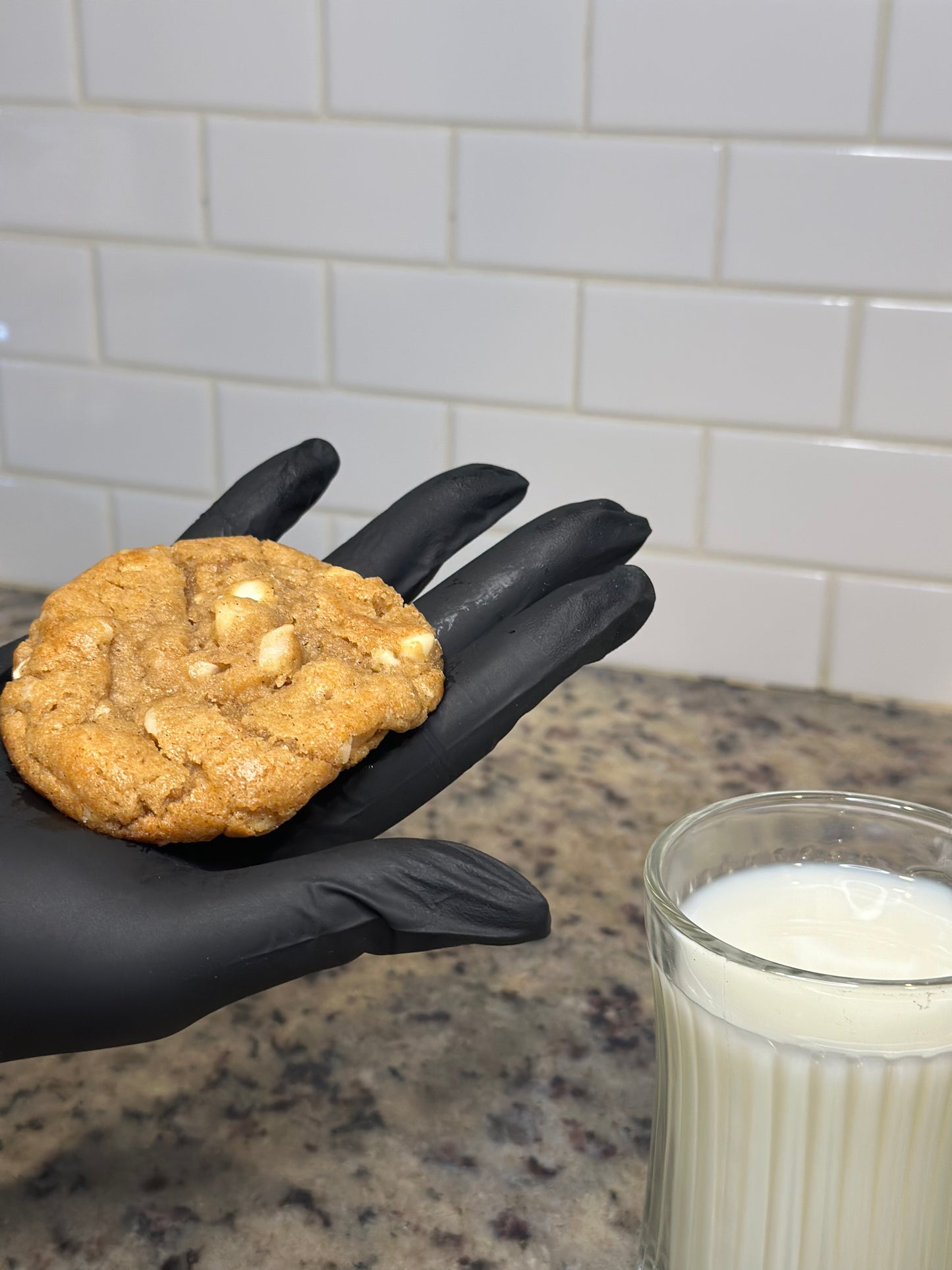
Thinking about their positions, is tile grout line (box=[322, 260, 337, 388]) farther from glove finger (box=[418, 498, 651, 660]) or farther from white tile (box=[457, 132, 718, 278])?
glove finger (box=[418, 498, 651, 660])

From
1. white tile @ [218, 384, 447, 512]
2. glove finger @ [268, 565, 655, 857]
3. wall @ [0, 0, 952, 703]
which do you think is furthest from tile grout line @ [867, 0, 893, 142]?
glove finger @ [268, 565, 655, 857]

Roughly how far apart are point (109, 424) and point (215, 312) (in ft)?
0.64

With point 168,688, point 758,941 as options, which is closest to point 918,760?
point 758,941

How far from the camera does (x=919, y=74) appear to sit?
3.29 ft

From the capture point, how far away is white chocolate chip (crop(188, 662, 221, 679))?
26.8 inches

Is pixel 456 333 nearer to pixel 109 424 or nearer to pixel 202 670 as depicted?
pixel 109 424

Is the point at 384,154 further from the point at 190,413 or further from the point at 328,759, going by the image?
the point at 328,759

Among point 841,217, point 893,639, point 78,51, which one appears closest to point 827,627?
point 893,639

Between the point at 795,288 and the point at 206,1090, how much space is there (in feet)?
2.76

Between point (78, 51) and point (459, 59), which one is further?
point (78, 51)

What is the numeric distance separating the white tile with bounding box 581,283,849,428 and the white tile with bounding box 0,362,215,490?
0.45 m

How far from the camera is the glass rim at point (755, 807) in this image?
0.47m

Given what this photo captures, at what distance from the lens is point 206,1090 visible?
2.33ft

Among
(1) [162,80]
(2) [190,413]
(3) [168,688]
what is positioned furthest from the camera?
(2) [190,413]
